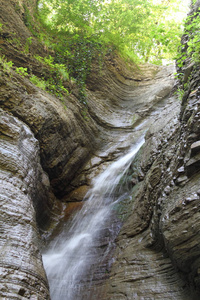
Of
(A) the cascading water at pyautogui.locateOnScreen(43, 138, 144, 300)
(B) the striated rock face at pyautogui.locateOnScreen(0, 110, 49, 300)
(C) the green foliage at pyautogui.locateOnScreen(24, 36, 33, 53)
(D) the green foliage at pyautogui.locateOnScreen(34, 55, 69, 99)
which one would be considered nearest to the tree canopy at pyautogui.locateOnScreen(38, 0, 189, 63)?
(C) the green foliage at pyautogui.locateOnScreen(24, 36, 33, 53)

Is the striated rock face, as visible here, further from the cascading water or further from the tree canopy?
the tree canopy

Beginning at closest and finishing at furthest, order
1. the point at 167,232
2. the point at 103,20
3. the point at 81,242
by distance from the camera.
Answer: the point at 167,232 → the point at 81,242 → the point at 103,20

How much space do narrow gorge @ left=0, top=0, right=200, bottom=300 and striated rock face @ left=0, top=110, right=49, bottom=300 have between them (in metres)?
0.02

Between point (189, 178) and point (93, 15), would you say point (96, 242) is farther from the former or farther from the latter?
point (93, 15)

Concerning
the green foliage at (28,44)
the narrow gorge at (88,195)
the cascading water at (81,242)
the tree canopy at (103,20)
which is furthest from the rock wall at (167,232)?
the tree canopy at (103,20)

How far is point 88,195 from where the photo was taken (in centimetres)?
767

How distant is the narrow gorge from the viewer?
318 cm

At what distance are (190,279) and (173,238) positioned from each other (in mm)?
547

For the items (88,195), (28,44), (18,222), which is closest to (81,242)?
(88,195)

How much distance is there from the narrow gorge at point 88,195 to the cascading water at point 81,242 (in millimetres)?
25

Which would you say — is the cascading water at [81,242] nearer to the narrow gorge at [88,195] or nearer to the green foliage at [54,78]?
the narrow gorge at [88,195]

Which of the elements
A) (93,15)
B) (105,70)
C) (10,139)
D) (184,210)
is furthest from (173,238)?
(93,15)

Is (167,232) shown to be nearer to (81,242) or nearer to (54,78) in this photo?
(81,242)

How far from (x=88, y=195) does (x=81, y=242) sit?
7.45 ft
